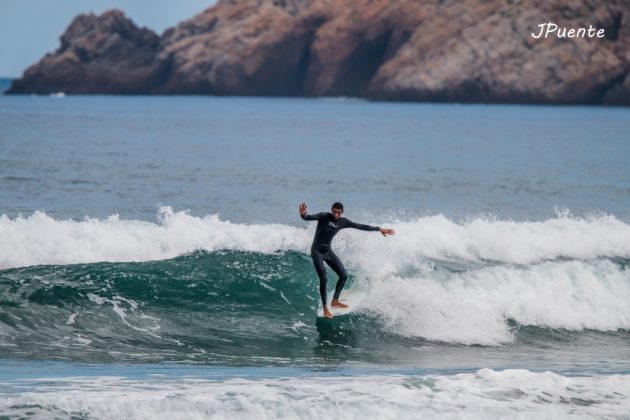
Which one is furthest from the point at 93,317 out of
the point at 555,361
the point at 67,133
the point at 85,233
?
the point at 67,133

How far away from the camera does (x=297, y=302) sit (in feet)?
59.8

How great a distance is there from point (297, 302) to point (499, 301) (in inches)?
136

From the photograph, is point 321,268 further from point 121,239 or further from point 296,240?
point 121,239

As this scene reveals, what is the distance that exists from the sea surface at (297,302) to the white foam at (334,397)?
0.03 meters

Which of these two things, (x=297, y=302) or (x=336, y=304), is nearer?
(x=336, y=304)

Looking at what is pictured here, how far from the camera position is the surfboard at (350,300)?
1739 centimetres

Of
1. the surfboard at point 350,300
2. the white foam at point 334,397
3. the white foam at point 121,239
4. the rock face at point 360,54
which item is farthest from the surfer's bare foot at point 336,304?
the rock face at point 360,54

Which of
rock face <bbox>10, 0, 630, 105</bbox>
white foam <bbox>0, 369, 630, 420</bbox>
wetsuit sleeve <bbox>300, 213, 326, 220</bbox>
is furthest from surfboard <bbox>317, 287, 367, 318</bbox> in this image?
rock face <bbox>10, 0, 630, 105</bbox>

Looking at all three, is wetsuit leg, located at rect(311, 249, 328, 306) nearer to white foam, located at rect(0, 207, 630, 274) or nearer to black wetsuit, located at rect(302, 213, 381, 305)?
black wetsuit, located at rect(302, 213, 381, 305)

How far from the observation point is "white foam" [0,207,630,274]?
65.6 feet

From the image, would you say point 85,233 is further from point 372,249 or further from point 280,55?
point 280,55

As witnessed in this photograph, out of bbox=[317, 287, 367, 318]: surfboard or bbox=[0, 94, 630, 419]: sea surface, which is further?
bbox=[317, 287, 367, 318]: surfboard

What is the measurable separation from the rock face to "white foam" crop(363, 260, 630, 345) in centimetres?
10777

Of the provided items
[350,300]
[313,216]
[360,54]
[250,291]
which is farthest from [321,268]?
[360,54]
